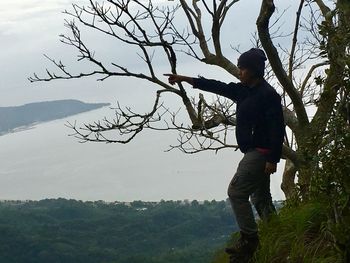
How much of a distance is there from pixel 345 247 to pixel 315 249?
0.74 metres

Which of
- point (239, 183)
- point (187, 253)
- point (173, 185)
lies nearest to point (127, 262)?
point (187, 253)

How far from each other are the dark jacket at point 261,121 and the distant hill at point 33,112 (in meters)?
176

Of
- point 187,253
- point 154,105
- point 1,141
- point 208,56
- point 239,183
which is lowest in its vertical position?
point 187,253

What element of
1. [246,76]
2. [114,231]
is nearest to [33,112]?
[114,231]

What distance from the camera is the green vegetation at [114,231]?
4466 centimetres

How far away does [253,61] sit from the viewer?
3.41m

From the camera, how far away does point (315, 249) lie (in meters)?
3.13

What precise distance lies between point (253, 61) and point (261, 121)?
0.40 meters

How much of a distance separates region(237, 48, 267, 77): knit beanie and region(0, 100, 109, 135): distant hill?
17598 centimetres

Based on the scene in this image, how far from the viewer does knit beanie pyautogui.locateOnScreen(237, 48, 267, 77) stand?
11.2ft

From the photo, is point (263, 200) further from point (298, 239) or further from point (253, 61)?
point (253, 61)

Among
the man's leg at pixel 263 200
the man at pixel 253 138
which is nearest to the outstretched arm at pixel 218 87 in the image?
the man at pixel 253 138

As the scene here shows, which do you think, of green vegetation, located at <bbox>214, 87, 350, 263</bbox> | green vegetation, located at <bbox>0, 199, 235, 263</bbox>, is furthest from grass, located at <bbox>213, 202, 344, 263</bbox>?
green vegetation, located at <bbox>0, 199, 235, 263</bbox>

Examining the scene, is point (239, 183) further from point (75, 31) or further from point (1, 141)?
point (1, 141)
